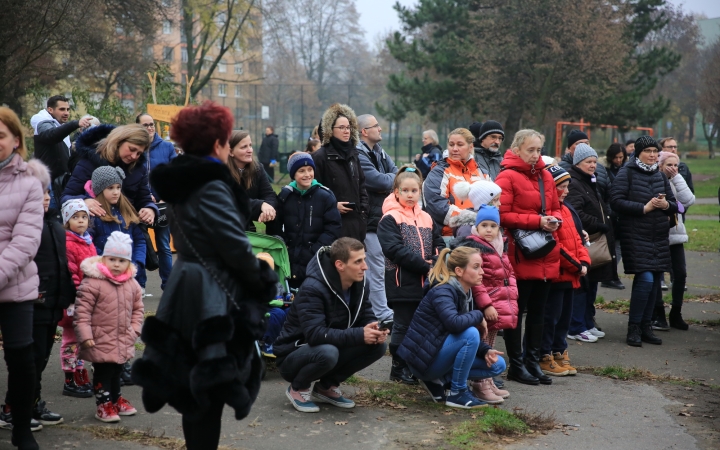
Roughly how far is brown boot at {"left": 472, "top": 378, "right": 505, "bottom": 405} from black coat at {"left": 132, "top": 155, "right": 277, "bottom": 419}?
9.12 ft

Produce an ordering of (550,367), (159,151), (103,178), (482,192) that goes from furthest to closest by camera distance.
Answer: (159,151)
(550,367)
(482,192)
(103,178)

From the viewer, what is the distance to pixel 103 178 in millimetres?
6254

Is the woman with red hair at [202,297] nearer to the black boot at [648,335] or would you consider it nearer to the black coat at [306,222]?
the black coat at [306,222]

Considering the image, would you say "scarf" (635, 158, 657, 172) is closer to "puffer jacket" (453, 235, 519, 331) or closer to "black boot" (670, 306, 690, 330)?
"black boot" (670, 306, 690, 330)

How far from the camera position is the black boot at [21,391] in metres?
4.79

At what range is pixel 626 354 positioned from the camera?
831cm

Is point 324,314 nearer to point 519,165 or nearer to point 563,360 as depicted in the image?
point 519,165

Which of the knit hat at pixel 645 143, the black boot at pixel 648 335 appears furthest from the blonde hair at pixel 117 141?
the black boot at pixel 648 335

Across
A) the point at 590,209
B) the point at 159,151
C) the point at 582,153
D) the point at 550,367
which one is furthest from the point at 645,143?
the point at 159,151

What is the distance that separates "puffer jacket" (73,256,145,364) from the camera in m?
5.54

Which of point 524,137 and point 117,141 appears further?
point 524,137

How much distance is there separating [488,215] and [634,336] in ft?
9.80

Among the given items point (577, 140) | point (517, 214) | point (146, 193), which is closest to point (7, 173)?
point (146, 193)

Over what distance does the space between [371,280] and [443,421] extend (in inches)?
120
